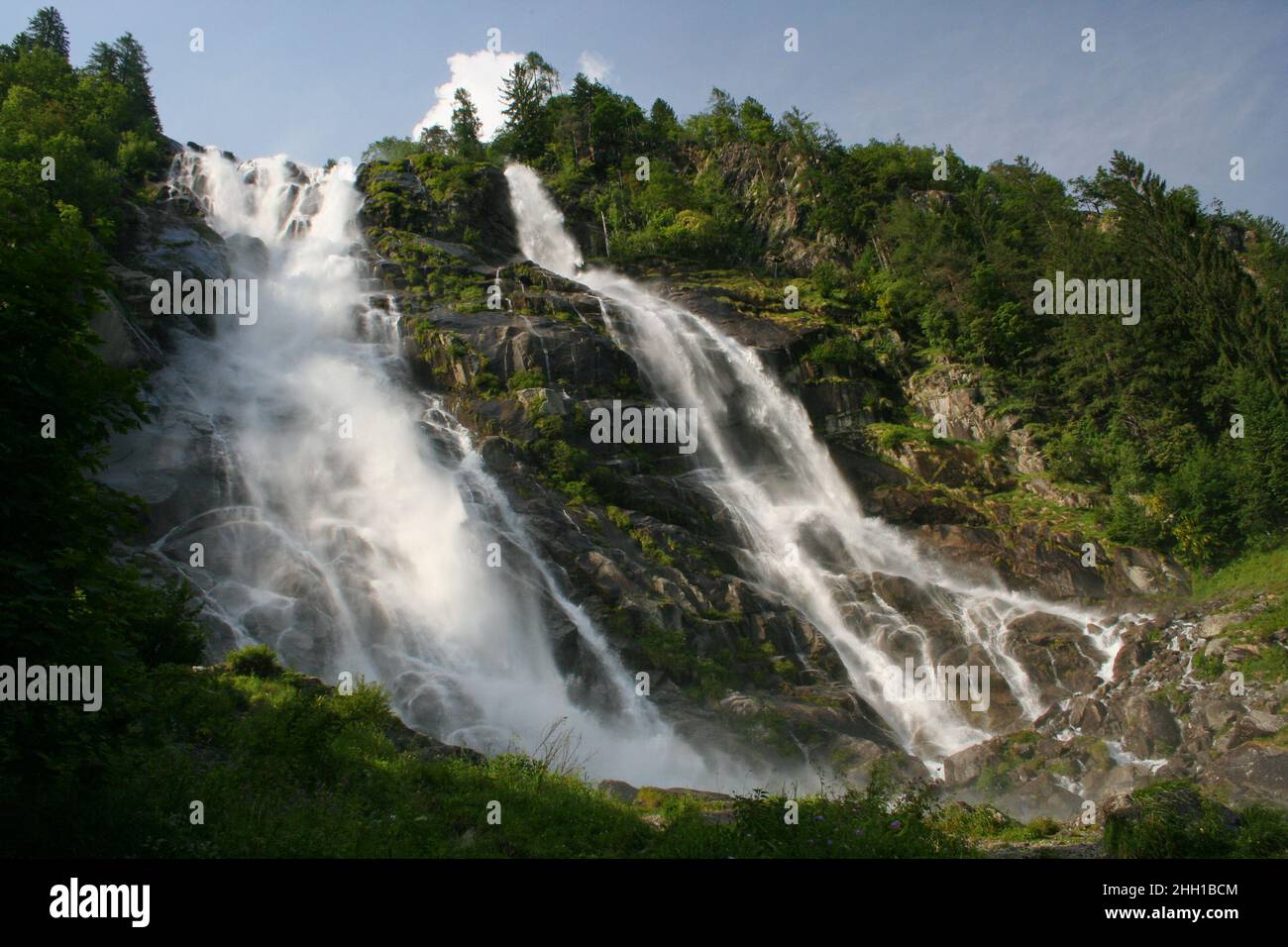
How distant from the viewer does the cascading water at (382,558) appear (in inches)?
747

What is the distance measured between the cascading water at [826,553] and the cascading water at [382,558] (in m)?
8.66

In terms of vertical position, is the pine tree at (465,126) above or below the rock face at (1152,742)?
above

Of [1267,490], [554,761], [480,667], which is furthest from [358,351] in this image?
[1267,490]

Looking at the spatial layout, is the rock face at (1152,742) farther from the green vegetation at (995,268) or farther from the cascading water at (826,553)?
the green vegetation at (995,268)

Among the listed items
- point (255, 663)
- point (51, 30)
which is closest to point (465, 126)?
point (51, 30)

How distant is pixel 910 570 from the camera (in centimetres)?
3123

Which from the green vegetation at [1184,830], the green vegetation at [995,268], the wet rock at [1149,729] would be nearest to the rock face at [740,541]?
the wet rock at [1149,729]

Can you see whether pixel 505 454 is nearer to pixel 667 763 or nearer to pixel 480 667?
pixel 480 667

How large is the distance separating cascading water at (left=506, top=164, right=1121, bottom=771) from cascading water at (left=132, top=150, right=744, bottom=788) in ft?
28.4

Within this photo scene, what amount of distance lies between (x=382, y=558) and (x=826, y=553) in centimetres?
1670

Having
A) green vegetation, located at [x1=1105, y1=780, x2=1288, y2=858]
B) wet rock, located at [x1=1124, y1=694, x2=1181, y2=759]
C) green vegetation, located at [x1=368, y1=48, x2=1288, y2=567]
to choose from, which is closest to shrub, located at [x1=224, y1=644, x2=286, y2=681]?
green vegetation, located at [x1=1105, y1=780, x2=1288, y2=858]

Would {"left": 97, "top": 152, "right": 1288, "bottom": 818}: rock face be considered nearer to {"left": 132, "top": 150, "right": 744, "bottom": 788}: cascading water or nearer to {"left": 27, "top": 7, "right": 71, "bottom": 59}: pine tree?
{"left": 132, "top": 150, "right": 744, "bottom": 788}: cascading water

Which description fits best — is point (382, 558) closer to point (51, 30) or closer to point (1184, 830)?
point (1184, 830)

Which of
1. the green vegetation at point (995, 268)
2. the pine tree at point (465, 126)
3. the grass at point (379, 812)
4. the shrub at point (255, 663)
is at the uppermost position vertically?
the pine tree at point (465, 126)
